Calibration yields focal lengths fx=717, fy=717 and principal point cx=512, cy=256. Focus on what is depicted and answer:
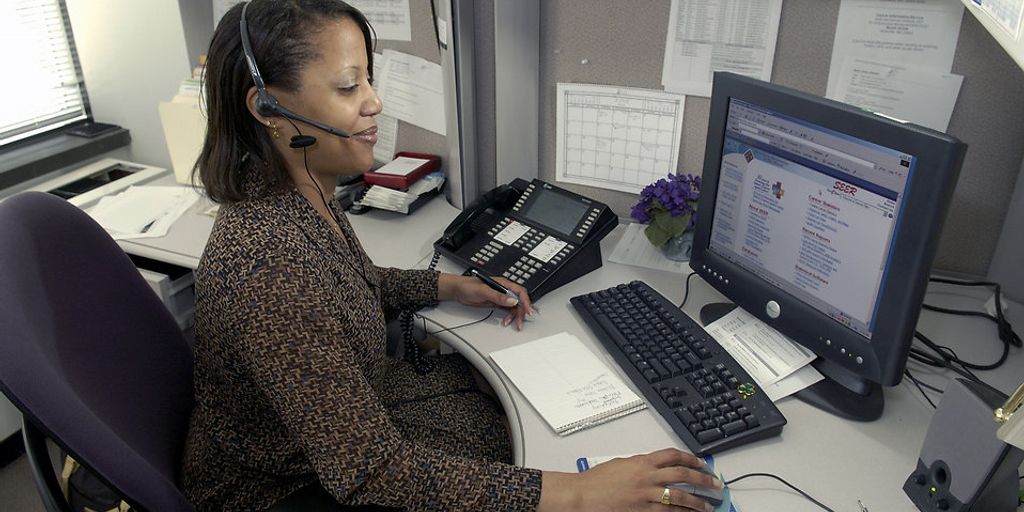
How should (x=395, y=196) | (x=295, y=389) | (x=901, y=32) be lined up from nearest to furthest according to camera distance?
(x=295, y=389) < (x=901, y=32) < (x=395, y=196)

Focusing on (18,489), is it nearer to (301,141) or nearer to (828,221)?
(301,141)

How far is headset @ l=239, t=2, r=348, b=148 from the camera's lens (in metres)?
0.87

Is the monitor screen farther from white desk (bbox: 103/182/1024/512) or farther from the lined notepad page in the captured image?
the lined notepad page

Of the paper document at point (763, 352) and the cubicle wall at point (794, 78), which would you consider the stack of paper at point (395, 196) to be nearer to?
the cubicle wall at point (794, 78)

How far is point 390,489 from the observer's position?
0.83 meters

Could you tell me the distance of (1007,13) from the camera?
2.29 ft

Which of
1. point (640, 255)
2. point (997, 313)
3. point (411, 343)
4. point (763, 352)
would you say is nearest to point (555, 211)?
point (640, 255)

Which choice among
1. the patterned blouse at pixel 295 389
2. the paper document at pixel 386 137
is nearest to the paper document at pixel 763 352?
the patterned blouse at pixel 295 389

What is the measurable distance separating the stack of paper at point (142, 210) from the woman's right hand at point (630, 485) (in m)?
1.10

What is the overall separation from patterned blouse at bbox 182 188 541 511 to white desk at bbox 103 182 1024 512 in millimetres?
119

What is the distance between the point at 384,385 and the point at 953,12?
1.06 metres

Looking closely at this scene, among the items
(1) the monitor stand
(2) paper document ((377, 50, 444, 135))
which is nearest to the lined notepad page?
(1) the monitor stand

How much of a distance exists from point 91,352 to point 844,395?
947 millimetres

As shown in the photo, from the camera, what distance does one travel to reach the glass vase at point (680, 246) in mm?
1314
